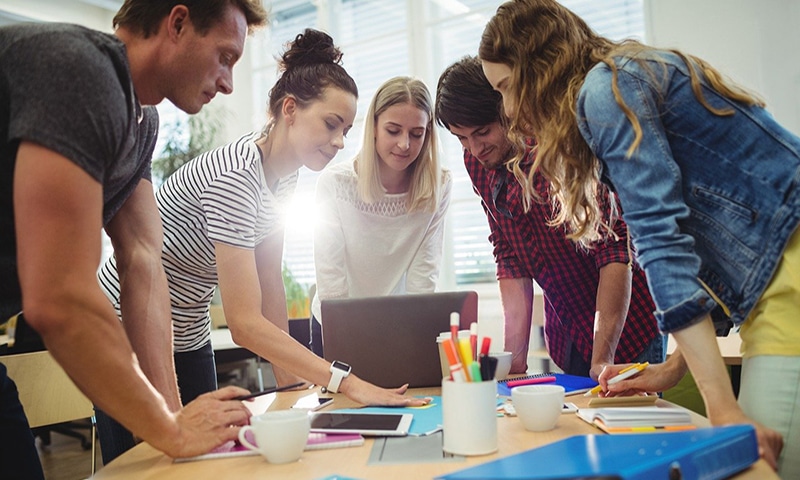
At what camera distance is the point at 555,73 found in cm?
128

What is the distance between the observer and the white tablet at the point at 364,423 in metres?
1.14

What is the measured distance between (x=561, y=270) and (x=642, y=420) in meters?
0.93

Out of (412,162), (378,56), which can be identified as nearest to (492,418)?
(412,162)

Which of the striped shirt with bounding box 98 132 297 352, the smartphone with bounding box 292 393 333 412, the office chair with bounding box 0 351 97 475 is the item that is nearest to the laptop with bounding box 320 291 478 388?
the smartphone with bounding box 292 393 333 412

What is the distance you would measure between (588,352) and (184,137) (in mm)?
5158

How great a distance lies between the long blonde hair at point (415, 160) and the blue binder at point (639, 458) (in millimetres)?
1384

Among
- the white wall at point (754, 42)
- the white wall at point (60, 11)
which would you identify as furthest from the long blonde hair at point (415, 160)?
the white wall at point (60, 11)

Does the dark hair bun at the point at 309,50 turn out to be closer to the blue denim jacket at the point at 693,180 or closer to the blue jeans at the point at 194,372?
the blue jeans at the point at 194,372

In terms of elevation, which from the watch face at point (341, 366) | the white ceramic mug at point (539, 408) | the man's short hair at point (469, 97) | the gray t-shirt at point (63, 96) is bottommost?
the white ceramic mug at point (539, 408)

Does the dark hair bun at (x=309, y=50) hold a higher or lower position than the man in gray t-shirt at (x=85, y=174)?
higher

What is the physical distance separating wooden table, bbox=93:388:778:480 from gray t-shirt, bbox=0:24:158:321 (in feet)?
1.45

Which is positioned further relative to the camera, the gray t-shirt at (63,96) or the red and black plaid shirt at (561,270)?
the red and black plaid shirt at (561,270)

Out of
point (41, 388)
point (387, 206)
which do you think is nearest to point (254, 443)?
point (387, 206)

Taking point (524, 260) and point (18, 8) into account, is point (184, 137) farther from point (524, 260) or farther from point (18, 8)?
point (524, 260)
